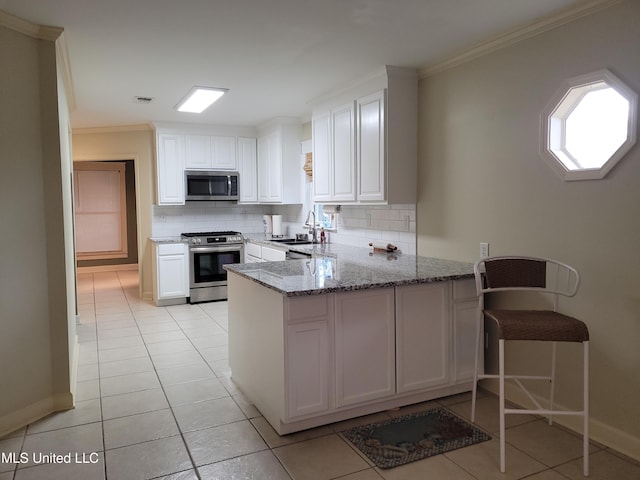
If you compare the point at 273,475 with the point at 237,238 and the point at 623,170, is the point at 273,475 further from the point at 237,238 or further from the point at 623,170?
the point at 237,238

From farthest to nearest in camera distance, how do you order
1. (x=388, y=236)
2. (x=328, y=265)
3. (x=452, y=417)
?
1. (x=388, y=236)
2. (x=328, y=265)
3. (x=452, y=417)

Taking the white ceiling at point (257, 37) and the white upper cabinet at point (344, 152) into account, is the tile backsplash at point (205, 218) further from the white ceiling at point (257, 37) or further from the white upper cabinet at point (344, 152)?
the white upper cabinet at point (344, 152)

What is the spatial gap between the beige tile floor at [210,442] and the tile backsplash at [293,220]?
1.60 meters

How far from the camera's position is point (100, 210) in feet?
31.5

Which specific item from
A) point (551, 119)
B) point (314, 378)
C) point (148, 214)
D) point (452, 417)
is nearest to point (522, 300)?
point (452, 417)

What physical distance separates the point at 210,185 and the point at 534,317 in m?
4.99

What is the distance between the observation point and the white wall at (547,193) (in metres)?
2.48

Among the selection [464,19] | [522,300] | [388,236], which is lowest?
[522,300]

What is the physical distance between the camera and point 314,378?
274 centimetres

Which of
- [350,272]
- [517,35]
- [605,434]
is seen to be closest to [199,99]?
[350,272]

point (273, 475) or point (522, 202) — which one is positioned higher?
point (522, 202)

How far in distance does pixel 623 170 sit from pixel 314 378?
1975 mm

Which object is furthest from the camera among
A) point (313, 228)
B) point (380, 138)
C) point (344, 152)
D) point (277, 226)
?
point (277, 226)

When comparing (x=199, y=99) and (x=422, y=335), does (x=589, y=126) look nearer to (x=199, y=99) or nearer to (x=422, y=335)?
(x=422, y=335)
